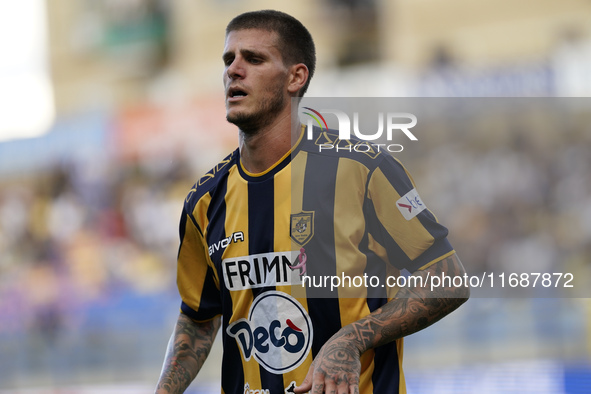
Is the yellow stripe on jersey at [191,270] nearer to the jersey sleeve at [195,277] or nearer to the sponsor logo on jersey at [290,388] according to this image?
the jersey sleeve at [195,277]

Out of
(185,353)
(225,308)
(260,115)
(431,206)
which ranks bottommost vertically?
(185,353)

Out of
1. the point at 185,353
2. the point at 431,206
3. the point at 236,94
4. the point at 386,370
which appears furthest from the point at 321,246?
the point at 431,206

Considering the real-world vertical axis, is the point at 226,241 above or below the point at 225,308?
above

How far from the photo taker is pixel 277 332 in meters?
2.85

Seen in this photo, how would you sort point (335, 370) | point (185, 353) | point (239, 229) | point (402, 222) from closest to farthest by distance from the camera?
point (335, 370) → point (402, 222) → point (239, 229) → point (185, 353)

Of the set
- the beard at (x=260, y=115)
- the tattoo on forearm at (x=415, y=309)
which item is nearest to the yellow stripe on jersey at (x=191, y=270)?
the beard at (x=260, y=115)

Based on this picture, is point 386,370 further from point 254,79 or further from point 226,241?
point 254,79

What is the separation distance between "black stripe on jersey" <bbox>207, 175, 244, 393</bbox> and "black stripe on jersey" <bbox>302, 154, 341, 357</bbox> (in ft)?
1.16

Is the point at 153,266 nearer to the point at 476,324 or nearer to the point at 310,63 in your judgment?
the point at 476,324

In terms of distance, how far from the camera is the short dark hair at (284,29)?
3023mm

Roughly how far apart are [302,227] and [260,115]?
0.45 m

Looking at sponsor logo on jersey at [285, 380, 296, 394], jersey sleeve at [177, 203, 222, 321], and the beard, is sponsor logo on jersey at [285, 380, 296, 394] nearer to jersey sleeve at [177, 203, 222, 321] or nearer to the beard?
jersey sleeve at [177, 203, 222, 321]

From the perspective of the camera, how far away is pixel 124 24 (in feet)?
68.2

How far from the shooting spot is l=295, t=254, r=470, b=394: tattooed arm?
8.11ft
